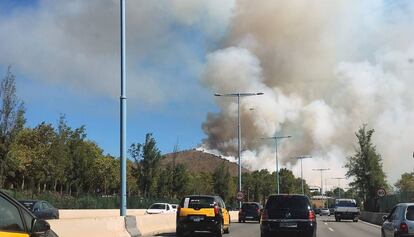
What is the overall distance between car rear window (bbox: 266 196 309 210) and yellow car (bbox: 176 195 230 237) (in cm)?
493

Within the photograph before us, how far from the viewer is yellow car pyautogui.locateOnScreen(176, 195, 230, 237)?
23.2 m

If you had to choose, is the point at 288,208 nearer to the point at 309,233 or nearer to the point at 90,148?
the point at 309,233

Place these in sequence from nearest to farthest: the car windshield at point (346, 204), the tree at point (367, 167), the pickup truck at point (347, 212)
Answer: the pickup truck at point (347, 212) → the car windshield at point (346, 204) → the tree at point (367, 167)

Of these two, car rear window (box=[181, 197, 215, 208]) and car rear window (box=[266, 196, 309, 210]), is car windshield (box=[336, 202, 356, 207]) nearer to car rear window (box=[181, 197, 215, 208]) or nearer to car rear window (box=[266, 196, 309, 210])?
car rear window (box=[181, 197, 215, 208])

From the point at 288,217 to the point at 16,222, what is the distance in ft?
42.6

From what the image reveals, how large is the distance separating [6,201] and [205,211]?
1756cm

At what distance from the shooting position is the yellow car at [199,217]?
2320cm

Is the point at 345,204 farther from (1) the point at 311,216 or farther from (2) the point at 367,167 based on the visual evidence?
(1) the point at 311,216

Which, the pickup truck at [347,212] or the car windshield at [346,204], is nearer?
the pickup truck at [347,212]

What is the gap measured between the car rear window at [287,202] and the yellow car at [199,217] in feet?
16.2

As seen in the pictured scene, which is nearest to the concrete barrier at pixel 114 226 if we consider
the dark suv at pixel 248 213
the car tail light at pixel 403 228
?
the car tail light at pixel 403 228

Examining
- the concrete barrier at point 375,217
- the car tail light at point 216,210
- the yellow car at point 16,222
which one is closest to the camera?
the yellow car at point 16,222

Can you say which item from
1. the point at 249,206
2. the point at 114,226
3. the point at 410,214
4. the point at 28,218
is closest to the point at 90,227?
the point at 114,226

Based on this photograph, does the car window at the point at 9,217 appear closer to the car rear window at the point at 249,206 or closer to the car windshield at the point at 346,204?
the car rear window at the point at 249,206
